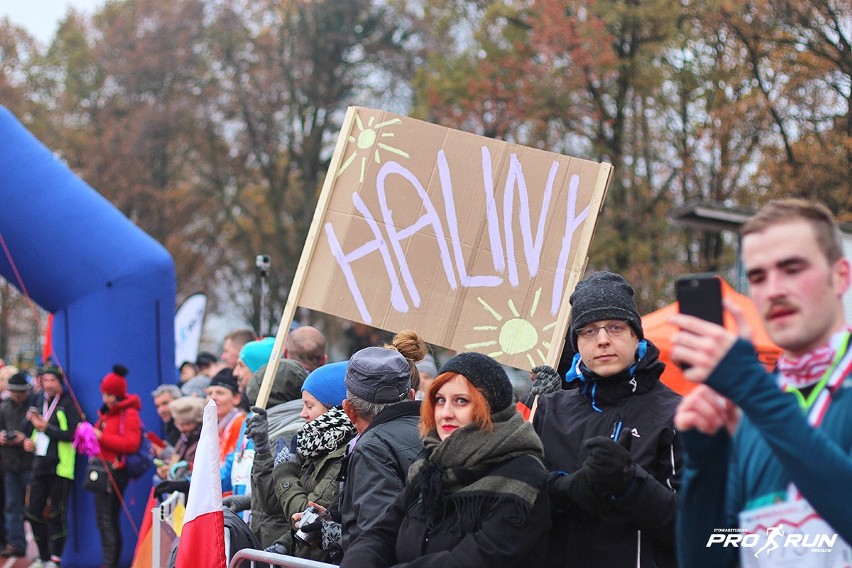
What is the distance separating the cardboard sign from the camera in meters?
5.48

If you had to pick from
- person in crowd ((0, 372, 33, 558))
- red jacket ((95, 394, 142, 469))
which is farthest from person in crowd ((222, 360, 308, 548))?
person in crowd ((0, 372, 33, 558))

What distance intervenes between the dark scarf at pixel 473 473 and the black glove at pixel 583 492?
4.4 inches

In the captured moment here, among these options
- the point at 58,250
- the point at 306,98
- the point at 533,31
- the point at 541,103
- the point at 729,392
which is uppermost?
the point at 306,98

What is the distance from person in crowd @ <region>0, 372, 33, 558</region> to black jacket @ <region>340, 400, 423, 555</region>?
8358 mm

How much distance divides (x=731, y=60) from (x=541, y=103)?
381 centimetres

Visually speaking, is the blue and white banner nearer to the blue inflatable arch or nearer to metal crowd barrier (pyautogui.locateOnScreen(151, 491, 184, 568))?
the blue inflatable arch

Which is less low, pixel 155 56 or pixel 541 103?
pixel 155 56

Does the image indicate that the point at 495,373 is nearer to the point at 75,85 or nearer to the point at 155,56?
the point at 155,56

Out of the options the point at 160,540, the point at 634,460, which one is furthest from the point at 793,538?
the point at 160,540

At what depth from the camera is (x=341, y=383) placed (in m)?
5.32

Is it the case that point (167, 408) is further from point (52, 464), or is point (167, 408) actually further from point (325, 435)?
point (325, 435)

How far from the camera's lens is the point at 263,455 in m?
5.56

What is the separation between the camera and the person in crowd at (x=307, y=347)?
22.3 ft

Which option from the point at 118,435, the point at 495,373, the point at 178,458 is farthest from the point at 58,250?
the point at 495,373
